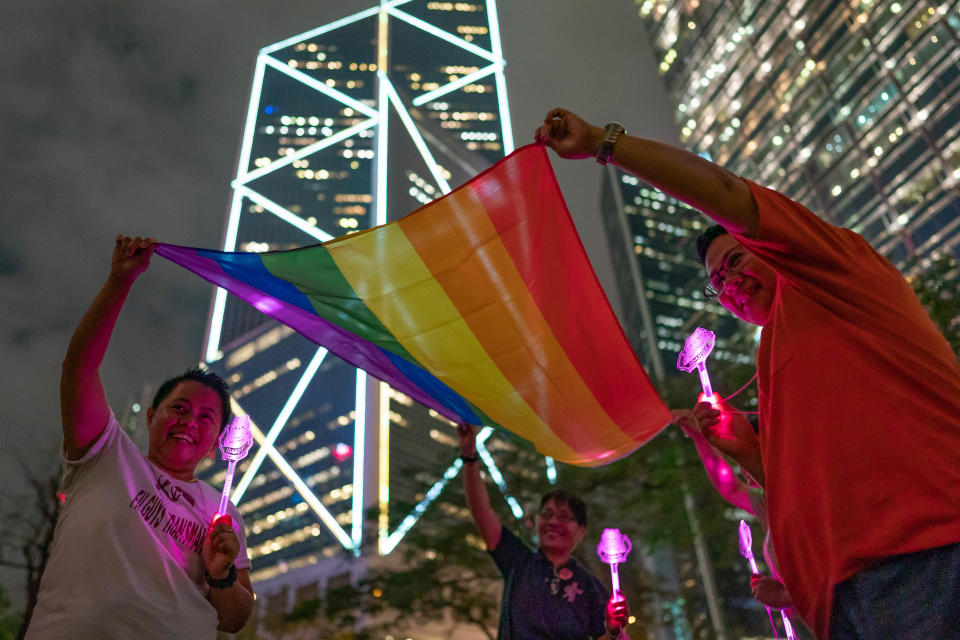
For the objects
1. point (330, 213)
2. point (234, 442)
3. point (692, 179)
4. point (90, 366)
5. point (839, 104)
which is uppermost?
point (839, 104)

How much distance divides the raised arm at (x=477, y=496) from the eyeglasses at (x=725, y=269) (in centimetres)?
153

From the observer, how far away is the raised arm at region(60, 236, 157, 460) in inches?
75.9

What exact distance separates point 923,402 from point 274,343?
125 ft

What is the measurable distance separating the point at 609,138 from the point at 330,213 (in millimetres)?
47355

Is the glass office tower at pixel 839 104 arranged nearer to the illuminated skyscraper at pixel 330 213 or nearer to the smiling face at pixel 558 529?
the illuminated skyscraper at pixel 330 213

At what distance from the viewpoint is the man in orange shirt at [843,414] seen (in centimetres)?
118

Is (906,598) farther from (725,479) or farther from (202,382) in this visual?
(202,382)

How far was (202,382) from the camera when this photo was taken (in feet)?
7.92

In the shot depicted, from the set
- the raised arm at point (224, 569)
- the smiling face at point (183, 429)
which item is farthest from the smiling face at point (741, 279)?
the smiling face at point (183, 429)

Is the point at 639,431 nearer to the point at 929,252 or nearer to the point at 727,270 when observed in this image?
the point at 727,270

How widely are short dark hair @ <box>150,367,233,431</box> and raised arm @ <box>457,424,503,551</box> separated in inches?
42.2

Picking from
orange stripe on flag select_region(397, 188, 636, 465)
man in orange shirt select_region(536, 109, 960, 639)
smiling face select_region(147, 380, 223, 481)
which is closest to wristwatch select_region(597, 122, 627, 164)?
man in orange shirt select_region(536, 109, 960, 639)

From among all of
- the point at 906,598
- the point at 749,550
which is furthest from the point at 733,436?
the point at 749,550

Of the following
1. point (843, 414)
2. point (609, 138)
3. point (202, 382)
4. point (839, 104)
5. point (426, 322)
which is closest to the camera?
point (843, 414)
